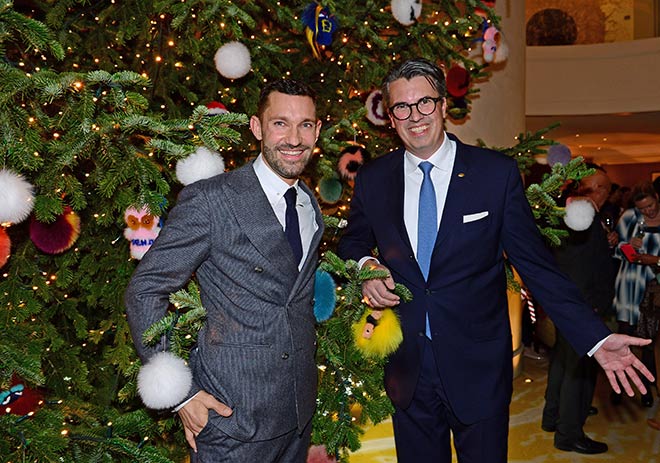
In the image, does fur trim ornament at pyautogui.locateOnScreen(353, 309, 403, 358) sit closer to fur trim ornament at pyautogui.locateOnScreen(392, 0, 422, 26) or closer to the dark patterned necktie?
the dark patterned necktie

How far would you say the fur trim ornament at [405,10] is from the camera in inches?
128

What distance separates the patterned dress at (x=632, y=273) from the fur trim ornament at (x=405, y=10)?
2.77 meters

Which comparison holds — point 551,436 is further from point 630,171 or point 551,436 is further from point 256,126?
point 630,171

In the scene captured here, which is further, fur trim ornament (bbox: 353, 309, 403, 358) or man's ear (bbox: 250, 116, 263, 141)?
fur trim ornament (bbox: 353, 309, 403, 358)

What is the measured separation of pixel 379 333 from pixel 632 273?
3.49 metres

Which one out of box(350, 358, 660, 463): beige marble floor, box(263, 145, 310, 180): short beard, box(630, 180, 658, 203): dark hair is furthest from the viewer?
box(630, 180, 658, 203): dark hair

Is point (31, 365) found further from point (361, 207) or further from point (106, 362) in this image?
point (361, 207)

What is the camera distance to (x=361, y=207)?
2.47 m

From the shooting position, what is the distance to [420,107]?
7.34ft

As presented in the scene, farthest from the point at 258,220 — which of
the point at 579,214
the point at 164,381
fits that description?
the point at 579,214

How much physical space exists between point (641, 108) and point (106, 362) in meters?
11.1

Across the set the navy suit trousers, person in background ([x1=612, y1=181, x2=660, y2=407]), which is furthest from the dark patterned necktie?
person in background ([x1=612, y1=181, x2=660, y2=407])

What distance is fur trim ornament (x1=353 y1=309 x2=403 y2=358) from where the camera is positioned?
2.25m

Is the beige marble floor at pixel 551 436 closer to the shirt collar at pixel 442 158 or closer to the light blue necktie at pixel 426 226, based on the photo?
the light blue necktie at pixel 426 226
